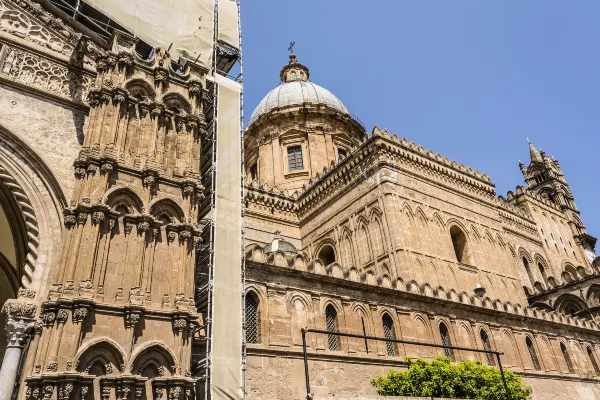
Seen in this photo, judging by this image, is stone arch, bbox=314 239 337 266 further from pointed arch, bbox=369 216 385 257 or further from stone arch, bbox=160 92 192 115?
stone arch, bbox=160 92 192 115

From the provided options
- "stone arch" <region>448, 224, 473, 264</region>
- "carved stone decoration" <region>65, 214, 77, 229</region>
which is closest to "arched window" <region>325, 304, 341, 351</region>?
"carved stone decoration" <region>65, 214, 77, 229</region>

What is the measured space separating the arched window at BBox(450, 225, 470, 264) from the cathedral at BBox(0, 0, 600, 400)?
1644 millimetres

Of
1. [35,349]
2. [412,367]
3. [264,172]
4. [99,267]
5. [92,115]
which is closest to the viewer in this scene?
[35,349]

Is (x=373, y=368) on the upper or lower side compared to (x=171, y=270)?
lower

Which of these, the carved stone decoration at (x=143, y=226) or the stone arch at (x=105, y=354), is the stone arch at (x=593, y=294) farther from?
the stone arch at (x=105, y=354)

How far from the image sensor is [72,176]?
982cm

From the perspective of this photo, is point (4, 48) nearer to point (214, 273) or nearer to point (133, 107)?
point (133, 107)

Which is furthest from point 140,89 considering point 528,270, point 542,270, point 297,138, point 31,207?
point 542,270

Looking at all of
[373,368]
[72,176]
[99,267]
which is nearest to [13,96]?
[72,176]

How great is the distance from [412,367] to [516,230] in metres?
21.3

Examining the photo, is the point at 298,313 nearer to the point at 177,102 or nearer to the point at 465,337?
the point at 177,102

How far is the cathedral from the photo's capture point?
8141 millimetres

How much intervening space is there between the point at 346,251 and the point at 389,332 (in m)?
7.20

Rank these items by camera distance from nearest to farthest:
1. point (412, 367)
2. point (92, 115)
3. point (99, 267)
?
point (99, 267) < point (92, 115) < point (412, 367)
